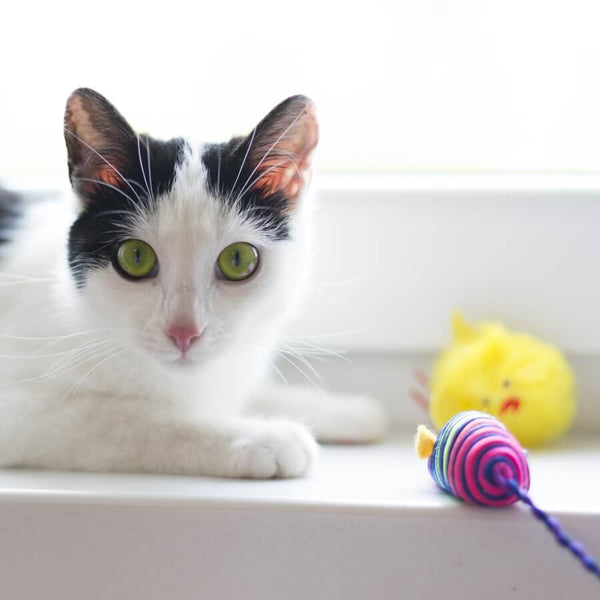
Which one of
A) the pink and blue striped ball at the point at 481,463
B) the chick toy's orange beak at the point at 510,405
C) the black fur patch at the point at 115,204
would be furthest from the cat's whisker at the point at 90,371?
the chick toy's orange beak at the point at 510,405

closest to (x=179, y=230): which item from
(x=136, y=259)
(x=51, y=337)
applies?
(x=136, y=259)

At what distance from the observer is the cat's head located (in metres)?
1.01

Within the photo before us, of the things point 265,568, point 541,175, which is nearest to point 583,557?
point 265,568

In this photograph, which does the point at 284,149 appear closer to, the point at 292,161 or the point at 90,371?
the point at 292,161

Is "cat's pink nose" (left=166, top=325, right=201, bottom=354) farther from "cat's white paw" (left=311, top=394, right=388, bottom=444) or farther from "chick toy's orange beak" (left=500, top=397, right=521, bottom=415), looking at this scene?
"chick toy's orange beak" (left=500, top=397, right=521, bottom=415)

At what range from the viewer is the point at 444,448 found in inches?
36.4

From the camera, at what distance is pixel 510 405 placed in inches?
48.8

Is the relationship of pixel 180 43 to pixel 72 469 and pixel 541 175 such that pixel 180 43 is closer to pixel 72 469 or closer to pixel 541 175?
pixel 541 175

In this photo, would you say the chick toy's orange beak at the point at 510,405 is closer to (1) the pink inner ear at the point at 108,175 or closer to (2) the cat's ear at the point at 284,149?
(2) the cat's ear at the point at 284,149

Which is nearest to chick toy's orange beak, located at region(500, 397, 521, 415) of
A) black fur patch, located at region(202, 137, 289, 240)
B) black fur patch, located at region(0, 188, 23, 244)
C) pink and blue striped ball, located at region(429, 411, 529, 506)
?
pink and blue striped ball, located at region(429, 411, 529, 506)

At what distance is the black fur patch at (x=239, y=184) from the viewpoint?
108 centimetres

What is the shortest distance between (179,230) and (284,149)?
206mm

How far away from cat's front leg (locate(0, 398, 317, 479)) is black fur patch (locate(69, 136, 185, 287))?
0.19 metres

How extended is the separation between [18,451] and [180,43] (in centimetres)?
82
